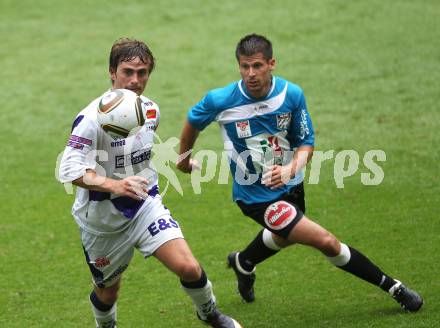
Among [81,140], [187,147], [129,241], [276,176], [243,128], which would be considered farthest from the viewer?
[187,147]

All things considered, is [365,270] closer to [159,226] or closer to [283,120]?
[283,120]

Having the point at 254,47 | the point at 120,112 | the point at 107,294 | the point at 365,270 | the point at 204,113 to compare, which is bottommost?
the point at 107,294

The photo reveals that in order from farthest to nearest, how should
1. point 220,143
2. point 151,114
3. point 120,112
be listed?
point 220,143
point 151,114
point 120,112

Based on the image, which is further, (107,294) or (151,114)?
(107,294)

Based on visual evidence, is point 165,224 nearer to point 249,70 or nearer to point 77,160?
point 77,160

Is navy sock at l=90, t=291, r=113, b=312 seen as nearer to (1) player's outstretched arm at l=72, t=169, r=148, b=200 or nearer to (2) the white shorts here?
(2) the white shorts

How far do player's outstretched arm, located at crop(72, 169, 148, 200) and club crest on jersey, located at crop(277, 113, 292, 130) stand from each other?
5.36 feet

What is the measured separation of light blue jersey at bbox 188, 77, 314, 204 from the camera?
7.46 m

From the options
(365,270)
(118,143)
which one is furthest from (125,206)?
(365,270)

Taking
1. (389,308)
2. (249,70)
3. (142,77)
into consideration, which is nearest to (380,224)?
(389,308)

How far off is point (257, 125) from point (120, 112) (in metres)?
1.71

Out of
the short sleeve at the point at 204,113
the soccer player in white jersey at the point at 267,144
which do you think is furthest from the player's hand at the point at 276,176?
the short sleeve at the point at 204,113

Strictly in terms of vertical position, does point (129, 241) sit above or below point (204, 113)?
below

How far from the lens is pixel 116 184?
20.3 ft
